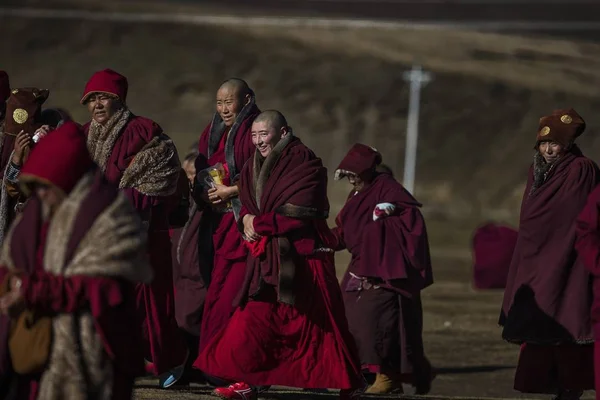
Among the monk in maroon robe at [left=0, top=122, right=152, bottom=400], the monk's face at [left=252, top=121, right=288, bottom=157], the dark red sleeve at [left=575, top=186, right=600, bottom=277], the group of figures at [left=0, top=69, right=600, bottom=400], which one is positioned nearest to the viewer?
the monk in maroon robe at [left=0, top=122, right=152, bottom=400]

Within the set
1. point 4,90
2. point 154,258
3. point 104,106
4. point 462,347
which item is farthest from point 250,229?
point 462,347

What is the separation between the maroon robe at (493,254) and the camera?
59.5 feet

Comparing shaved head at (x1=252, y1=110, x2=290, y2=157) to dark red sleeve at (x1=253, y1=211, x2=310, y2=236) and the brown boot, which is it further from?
the brown boot

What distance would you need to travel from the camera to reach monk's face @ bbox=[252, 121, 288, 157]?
9.84m

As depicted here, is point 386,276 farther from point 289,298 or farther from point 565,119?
point 289,298

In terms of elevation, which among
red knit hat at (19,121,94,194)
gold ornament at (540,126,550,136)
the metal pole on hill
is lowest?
red knit hat at (19,121,94,194)

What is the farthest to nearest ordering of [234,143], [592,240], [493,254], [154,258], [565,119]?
[493,254]
[234,143]
[565,119]
[154,258]
[592,240]

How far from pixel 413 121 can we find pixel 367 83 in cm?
316

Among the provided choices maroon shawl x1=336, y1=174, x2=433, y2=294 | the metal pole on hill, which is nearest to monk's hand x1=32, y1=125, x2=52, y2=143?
maroon shawl x1=336, y1=174, x2=433, y2=294

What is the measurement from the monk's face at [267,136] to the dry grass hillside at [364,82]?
978 inches

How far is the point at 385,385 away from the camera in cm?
1311

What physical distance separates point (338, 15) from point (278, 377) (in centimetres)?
4065

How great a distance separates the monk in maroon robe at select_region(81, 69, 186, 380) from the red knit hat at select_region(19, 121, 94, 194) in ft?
9.81

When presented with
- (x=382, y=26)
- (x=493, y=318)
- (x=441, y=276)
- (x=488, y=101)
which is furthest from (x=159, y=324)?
(x=382, y=26)
